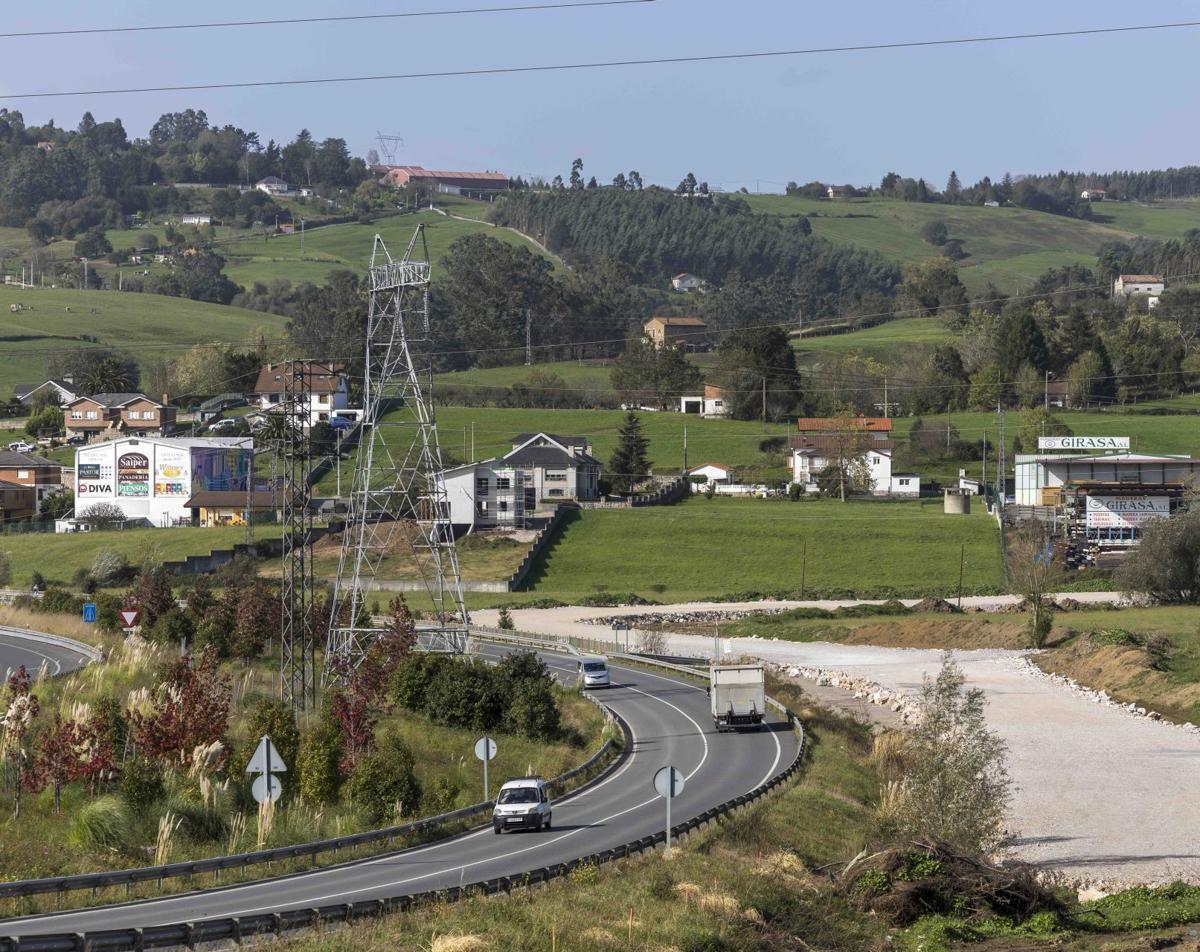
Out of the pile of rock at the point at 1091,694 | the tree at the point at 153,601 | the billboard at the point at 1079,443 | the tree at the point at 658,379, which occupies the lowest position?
the pile of rock at the point at 1091,694

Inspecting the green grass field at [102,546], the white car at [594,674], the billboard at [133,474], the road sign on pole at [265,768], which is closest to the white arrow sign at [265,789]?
the road sign on pole at [265,768]

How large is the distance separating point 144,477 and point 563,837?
308ft

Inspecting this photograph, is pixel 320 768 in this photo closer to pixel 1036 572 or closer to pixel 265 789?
pixel 265 789

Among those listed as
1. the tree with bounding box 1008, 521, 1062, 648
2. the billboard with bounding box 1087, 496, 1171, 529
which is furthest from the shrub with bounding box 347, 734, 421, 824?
the billboard with bounding box 1087, 496, 1171, 529

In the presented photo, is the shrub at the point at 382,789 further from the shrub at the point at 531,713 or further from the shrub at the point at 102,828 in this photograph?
the shrub at the point at 531,713

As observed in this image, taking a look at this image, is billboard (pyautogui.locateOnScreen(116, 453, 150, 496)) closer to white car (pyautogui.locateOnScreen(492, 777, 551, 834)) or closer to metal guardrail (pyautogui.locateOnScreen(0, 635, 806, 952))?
white car (pyautogui.locateOnScreen(492, 777, 551, 834))

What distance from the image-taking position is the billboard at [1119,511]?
10556 cm

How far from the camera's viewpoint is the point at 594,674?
59500 mm

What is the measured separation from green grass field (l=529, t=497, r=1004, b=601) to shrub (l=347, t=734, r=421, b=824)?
2290 inches

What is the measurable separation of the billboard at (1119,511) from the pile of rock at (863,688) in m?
41.8

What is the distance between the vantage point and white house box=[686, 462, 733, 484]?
130375 mm

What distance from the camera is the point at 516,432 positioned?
149 meters

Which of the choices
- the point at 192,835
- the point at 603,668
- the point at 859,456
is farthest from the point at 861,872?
the point at 859,456

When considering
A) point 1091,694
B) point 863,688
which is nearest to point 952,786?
point 863,688
